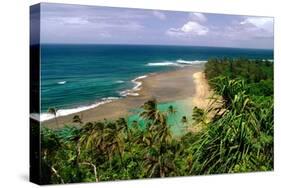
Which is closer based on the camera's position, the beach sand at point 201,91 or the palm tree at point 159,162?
the palm tree at point 159,162

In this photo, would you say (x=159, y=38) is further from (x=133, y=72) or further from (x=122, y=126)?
(x=122, y=126)

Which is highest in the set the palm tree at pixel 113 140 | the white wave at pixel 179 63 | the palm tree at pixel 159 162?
the white wave at pixel 179 63

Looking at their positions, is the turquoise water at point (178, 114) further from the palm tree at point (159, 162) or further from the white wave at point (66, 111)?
the white wave at point (66, 111)

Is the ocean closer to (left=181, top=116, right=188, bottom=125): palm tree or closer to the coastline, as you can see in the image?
the coastline

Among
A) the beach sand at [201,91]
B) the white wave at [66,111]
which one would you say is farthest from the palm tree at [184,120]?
the white wave at [66,111]

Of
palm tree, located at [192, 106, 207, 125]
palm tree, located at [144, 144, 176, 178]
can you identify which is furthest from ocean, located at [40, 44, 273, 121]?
palm tree, located at [144, 144, 176, 178]

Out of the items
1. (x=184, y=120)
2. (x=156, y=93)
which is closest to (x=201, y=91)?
(x=184, y=120)

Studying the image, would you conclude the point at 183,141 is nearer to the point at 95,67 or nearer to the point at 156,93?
the point at 156,93


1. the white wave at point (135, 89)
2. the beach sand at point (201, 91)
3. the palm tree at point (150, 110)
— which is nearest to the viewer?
the white wave at point (135, 89)
